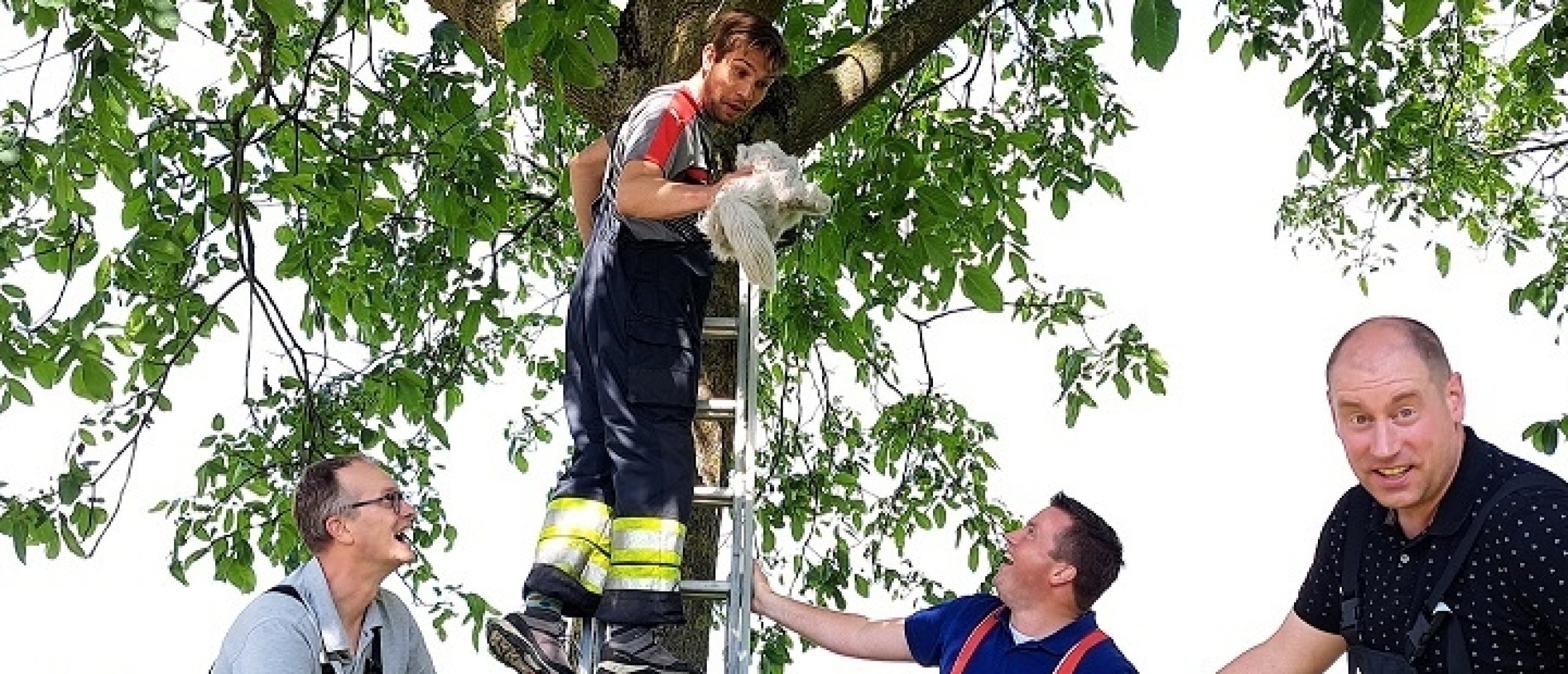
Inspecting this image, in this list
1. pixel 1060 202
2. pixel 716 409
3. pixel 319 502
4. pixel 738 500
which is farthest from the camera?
pixel 1060 202

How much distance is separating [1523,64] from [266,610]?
21.8 ft

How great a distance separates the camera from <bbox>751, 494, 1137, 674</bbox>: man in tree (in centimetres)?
493

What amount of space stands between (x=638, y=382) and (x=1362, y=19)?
2.20m

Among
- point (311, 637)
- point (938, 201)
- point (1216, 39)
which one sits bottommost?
point (311, 637)

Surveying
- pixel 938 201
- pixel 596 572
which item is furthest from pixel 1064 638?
pixel 938 201

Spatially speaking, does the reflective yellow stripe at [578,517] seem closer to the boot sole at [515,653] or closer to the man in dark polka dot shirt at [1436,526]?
the boot sole at [515,653]

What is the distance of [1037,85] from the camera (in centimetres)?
898

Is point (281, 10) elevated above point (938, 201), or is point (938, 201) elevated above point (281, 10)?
point (938, 201)

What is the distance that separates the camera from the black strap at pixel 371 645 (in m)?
4.15

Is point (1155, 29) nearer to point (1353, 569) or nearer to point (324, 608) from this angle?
point (1353, 569)

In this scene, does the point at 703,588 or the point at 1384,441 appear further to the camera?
the point at 703,588

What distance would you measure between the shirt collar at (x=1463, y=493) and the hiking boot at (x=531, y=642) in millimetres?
2207

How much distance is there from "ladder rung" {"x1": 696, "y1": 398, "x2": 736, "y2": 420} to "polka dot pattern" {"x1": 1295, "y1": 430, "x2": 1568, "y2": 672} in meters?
2.55

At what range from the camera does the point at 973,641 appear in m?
5.05
